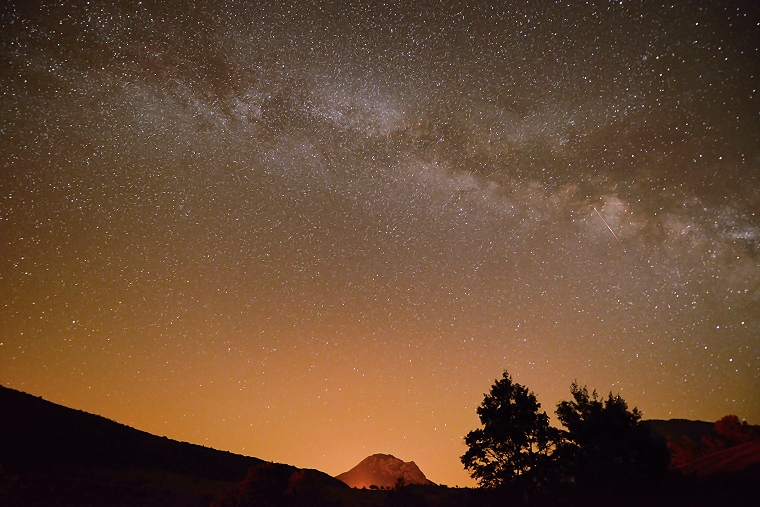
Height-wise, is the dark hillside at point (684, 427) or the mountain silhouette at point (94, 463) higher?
the dark hillside at point (684, 427)

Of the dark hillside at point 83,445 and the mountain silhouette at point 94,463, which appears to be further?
the dark hillside at point 83,445

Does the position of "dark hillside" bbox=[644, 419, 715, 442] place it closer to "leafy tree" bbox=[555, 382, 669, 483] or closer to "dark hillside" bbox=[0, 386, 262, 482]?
"leafy tree" bbox=[555, 382, 669, 483]

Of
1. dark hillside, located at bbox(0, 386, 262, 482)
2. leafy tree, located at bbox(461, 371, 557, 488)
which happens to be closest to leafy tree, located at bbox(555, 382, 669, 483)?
leafy tree, located at bbox(461, 371, 557, 488)

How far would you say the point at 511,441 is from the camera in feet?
76.6

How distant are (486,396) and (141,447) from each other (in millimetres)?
46544

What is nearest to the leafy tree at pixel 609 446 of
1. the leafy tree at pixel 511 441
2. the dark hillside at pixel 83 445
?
the leafy tree at pixel 511 441

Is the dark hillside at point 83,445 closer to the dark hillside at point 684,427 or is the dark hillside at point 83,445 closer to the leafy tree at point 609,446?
the leafy tree at point 609,446

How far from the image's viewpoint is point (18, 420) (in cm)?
4247

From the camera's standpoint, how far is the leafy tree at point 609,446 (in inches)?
985

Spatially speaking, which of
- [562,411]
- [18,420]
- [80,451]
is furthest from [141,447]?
[562,411]

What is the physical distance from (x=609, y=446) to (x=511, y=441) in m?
8.74

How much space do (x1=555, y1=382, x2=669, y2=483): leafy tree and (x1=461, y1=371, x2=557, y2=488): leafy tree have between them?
1.67 metres

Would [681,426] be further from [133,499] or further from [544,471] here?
[133,499]

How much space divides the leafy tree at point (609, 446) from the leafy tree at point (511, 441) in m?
1.67
